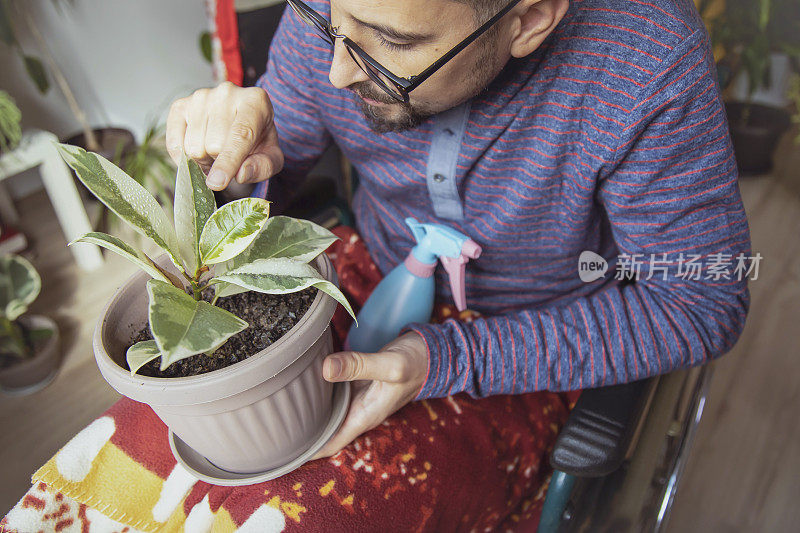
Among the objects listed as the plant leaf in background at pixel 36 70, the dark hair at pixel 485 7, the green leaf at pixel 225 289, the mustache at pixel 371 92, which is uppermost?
the dark hair at pixel 485 7

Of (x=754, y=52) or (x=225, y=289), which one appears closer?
(x=225, y=289)

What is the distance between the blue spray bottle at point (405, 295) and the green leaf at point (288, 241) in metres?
0.25

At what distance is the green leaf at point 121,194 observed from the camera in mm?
474

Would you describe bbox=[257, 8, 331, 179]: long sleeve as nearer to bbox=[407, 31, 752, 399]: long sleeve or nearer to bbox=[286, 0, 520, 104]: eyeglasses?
bbox=[286, 0, 520, 104]: eyeglasses

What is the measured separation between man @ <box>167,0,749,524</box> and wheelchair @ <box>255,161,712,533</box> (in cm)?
5

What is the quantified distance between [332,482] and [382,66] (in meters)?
0.46

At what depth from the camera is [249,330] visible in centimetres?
54

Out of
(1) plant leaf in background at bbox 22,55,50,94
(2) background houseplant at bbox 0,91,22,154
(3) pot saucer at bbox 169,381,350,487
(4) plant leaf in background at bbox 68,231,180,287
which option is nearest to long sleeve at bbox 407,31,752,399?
(3) pot saucer at bbox 169,381,350,487

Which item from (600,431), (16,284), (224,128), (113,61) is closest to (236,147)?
(224,128)

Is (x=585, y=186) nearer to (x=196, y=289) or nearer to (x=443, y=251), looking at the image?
(x=443, y=251)

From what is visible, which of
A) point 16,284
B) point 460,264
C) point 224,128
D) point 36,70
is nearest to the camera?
point 224,128

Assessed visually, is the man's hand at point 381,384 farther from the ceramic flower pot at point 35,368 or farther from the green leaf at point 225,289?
the ceramic flower pot at point 35,368

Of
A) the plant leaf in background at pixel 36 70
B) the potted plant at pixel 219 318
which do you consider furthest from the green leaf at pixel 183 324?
the plant leaf in background at pixel 36 70

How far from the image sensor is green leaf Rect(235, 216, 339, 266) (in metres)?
0.54
